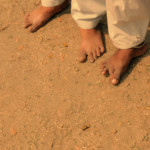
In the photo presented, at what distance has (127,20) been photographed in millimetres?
1338

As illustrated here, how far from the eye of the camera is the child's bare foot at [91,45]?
1771mm

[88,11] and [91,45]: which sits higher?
[88,11]

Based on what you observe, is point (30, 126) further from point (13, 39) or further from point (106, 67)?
point (13, 39)

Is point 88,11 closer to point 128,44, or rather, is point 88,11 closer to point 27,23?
point 128,44

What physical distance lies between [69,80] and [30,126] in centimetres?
37

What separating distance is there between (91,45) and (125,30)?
403 millimetres

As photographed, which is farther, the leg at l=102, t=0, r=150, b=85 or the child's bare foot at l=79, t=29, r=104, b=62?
the child's bare foot at l=79, t=29, r=104, b=62

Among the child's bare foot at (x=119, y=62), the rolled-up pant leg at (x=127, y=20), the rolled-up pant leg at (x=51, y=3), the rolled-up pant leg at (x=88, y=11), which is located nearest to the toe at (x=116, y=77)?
the child's bare foot at (x=119, y=62)

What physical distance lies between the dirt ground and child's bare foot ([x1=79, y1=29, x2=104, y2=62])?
5cm

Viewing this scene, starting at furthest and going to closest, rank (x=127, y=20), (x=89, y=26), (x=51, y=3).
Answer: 1. (x=51, y=3)
2. (x=89, y=26)
3. (x=127, y=20)

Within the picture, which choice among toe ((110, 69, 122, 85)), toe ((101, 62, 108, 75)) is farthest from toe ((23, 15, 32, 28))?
toe ((110, 69, 122, 85))

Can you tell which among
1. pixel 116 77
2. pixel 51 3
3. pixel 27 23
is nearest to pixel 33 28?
pixel 27 23

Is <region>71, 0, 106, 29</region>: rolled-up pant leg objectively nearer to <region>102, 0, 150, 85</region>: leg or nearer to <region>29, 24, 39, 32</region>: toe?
<region>102, 0, 150, 85</region>: leg

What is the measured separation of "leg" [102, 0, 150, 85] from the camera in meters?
1.28
